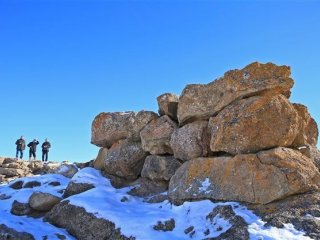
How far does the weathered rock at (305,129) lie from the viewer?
15963 millimetres

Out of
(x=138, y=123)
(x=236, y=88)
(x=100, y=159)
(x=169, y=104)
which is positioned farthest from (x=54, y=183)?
(x=236, y=88)

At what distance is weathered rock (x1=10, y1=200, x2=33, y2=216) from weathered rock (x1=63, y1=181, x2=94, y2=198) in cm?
167

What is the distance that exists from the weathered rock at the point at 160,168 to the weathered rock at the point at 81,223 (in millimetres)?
3613

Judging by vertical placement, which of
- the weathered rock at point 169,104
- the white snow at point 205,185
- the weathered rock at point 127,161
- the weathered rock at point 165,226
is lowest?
the weathered rock at point 165,226

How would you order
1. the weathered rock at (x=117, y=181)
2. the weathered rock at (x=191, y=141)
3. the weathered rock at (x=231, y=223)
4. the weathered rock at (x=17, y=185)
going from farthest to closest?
the weathered rock at (x=17, y=185)
the weathered rock at (x=117, y=181)
the weathered rock at (x=191, y=141)
the weathered rock at (x=231, y=223)

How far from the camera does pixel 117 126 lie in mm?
20094

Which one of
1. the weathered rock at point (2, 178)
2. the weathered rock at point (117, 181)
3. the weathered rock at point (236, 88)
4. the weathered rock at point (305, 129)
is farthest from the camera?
the weathered rock at point (2, 178)

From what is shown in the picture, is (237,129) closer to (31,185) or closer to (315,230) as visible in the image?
(315,230)

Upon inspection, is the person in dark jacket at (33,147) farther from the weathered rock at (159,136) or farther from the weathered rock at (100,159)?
the weathered rock at (159,136)

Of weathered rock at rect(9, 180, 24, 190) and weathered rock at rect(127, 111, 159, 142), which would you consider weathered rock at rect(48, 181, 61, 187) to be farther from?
weathered rock at rect(127, 111, 159, 142)

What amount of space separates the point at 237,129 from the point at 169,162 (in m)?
3.91

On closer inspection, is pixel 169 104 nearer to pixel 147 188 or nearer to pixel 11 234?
pixel 147 188

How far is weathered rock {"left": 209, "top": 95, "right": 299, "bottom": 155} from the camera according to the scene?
14.7 meters

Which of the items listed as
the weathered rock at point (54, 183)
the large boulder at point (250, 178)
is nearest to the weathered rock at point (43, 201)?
the weathered rock at point (54, 183)
